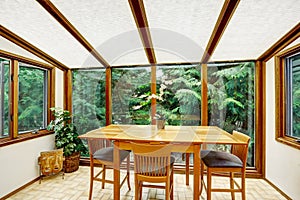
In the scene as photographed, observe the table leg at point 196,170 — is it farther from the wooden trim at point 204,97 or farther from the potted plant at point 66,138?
the potted plant at point 66,138

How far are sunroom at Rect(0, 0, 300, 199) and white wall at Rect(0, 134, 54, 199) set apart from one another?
1 centimetres

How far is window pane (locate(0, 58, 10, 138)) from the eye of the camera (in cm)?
233

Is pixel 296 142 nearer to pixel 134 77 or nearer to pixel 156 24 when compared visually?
pixel 156 24

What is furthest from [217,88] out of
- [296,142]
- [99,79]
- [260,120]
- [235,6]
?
[99,79]

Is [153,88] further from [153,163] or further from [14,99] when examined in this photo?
[14,99]

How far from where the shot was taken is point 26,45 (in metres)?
2.36

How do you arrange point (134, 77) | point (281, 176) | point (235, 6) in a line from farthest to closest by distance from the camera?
point (134, 77)
point (281, 176)
point (235, 6)

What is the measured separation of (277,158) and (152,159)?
81.0 inches

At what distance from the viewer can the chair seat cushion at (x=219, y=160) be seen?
6.26 ft

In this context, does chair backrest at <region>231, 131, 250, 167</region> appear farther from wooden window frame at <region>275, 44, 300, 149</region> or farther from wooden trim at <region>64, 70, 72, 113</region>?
wooden trim at <region>64, 70, 72, 113</region>

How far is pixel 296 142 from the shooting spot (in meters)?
2.13

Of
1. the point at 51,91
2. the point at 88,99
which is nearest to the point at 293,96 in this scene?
the point at 88,99

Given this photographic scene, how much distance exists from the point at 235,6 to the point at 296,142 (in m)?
1.88

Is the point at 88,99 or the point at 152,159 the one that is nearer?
the point at 152,159
